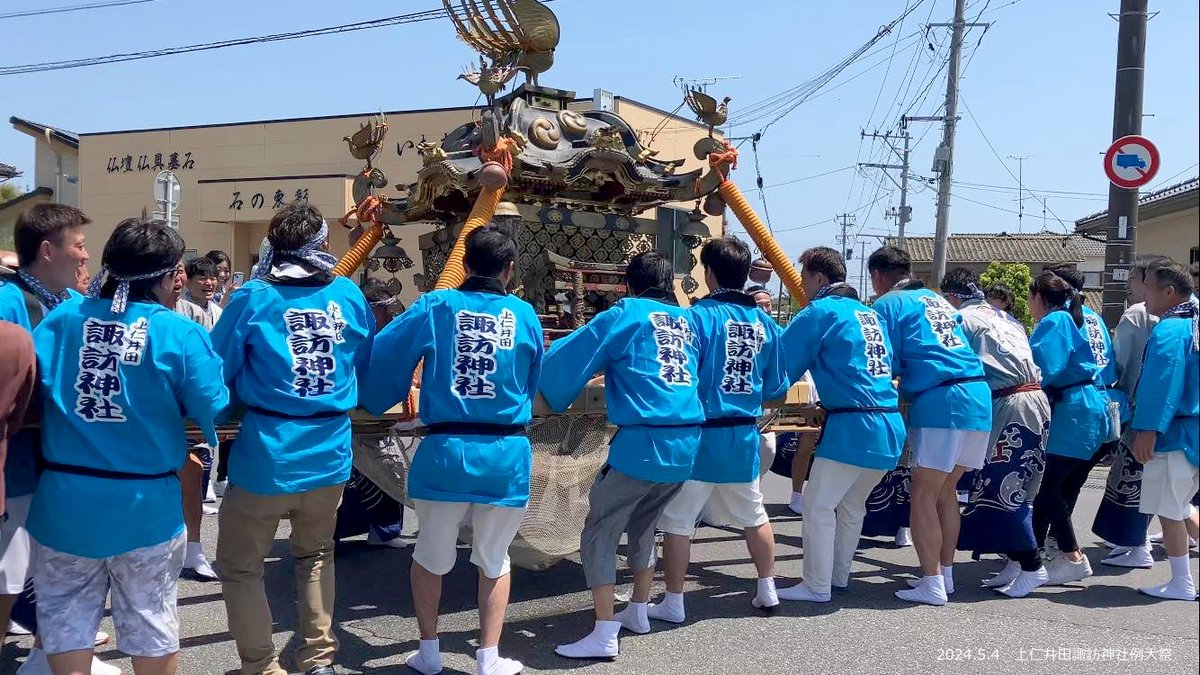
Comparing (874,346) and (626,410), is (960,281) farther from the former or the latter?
(626,410)

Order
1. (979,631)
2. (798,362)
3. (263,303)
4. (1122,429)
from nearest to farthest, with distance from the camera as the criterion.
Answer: (263,303), (979,631), (798,362), (1122,429)

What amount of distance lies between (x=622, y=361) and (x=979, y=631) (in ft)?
7.17

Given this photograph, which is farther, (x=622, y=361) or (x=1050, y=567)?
(x=1050, y=567)

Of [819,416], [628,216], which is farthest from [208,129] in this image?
[819,416]

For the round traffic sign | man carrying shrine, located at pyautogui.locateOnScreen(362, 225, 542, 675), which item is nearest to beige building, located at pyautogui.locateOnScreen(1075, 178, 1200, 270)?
the round traffic sign

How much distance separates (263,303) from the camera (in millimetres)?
3422

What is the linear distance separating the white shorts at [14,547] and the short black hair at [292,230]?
117 centimetres

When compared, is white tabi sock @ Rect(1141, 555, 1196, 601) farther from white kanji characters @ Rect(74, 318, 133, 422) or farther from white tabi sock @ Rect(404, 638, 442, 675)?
white kanji characters @ Rect(74, 318, 133, 422)

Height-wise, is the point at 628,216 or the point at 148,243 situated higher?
the point at 628,216

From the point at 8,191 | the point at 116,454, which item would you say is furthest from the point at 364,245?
the point at 8,191

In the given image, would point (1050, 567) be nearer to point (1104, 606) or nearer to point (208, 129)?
point (1104, 606)

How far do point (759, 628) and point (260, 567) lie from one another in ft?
7.61

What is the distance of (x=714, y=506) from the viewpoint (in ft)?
15.4

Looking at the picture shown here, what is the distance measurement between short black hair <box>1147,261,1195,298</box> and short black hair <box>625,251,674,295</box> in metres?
2.48
